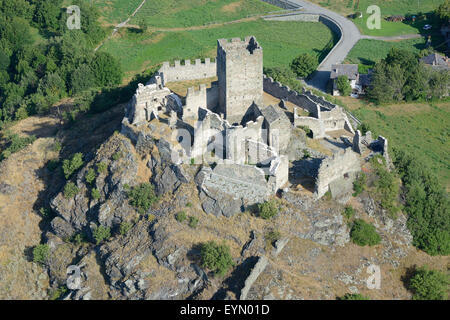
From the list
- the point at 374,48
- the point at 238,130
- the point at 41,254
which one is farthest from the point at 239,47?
the point at 374,48

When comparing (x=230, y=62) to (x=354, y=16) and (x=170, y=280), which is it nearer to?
(x=170, y=280)

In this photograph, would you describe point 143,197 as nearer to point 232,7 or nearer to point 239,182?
point 239,182

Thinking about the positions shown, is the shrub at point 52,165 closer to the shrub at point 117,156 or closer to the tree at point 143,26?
the shrub at point 117,156

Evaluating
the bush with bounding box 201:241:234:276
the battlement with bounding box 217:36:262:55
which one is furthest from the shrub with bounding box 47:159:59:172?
the bush with bounding box 201:241:234:276

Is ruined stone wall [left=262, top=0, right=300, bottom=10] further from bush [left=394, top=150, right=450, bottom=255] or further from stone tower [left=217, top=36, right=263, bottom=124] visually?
bush [left=394, top=150, right=450, bottom=255]

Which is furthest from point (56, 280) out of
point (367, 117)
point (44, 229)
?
point (367, 117)

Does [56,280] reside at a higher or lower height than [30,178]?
lower
